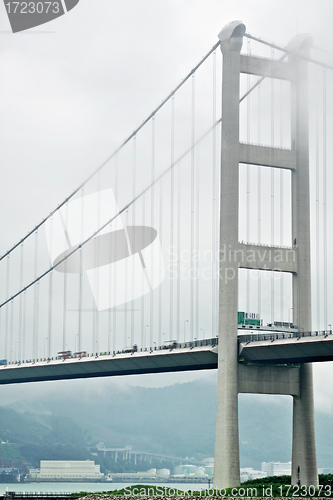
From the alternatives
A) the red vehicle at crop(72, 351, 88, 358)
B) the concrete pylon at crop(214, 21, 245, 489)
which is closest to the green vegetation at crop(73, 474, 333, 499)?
the concrete pylon at crop(214, 21, 245, 489)

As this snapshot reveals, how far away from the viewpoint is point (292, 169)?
71.2 m

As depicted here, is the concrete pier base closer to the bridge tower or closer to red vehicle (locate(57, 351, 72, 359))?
the bridge tower

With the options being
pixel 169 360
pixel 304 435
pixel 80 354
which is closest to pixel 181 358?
pixel 169 360

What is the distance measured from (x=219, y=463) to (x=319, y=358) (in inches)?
413

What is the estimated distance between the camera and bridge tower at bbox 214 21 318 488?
214 ft

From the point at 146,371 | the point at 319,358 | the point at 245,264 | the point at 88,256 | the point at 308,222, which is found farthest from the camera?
the point at 88,256

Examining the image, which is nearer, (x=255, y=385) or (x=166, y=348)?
(x=255, y=385)

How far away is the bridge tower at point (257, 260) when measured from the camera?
Answer: 214ft

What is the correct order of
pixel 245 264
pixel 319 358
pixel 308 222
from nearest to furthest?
pixel 319 358, pixel 245 264, pixel 308 222

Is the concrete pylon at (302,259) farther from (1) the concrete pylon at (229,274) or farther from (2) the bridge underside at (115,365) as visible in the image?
(2) the bridge underside at (115,365)

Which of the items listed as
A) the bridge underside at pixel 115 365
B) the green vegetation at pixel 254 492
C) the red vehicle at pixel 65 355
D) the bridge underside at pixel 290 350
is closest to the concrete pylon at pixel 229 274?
the bridge underside at pixel 290 350

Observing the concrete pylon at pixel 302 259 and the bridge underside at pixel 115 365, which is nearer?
the concrete pylon at pixel 302 259

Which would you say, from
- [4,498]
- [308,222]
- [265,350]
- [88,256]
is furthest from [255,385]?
[88,256]

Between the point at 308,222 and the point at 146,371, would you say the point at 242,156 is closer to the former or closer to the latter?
the point at 308,222
